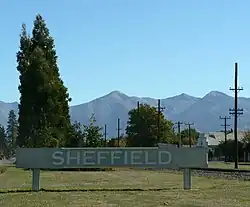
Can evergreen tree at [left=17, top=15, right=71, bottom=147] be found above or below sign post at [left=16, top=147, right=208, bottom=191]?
above

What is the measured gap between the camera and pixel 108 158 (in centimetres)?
2614

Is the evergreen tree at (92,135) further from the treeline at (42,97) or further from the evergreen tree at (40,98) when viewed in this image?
the evergreen tree at (40,98)

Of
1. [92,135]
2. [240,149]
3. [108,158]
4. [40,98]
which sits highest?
[40,98]

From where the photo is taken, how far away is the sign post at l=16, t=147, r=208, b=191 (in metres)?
25.7

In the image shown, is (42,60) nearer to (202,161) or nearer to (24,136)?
(24,136)

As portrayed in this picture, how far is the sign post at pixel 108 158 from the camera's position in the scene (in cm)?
2570

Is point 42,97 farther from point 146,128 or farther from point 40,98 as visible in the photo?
point 146,128

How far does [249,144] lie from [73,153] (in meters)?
87.8

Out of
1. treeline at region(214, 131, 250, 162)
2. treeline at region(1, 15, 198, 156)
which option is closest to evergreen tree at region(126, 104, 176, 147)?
treeline at region(214, 131, 250, 162)

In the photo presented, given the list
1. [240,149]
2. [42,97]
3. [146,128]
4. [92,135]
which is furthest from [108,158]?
[146,128]

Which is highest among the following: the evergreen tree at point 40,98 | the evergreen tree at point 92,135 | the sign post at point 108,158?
the evergreen tree at point 40,98

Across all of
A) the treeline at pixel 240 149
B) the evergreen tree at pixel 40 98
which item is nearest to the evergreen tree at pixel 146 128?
the treeline at pixel 240 149

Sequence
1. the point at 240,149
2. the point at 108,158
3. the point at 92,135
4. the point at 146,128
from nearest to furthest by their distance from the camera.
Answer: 1. the point at 108,158
2. the point at 92,135
3. the point at 240,149
4. the point at 146,128

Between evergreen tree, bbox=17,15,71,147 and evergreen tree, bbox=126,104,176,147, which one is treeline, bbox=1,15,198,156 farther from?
evergreen tree, bbox=126,104,176,147
